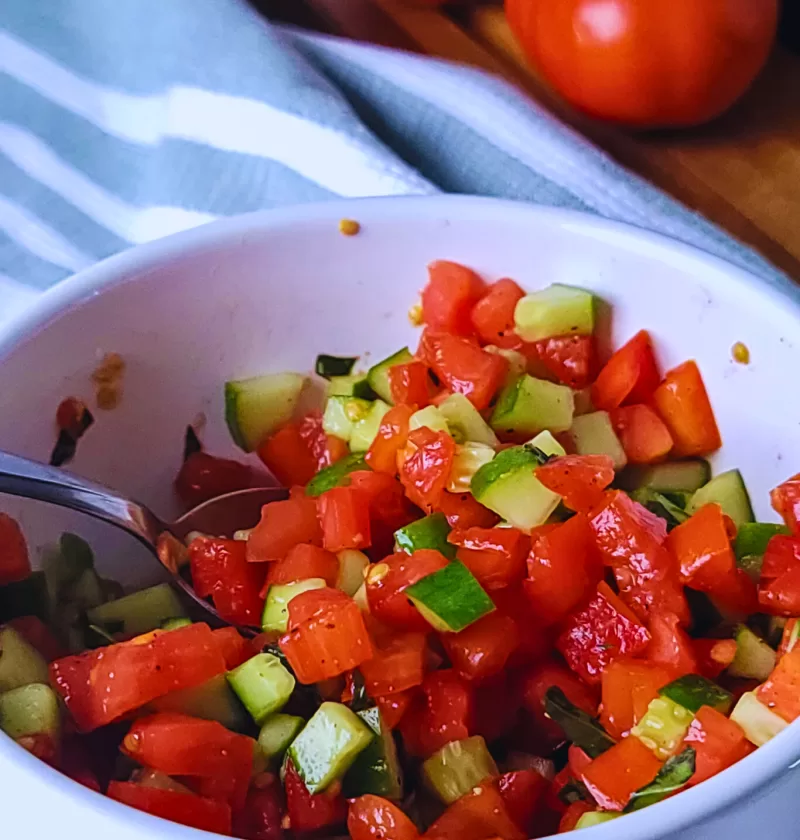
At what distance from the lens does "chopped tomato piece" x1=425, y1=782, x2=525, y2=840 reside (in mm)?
646

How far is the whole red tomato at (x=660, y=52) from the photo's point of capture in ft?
3.87

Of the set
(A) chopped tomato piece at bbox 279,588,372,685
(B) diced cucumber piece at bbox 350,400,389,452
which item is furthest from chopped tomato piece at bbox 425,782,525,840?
(B) diced cucumber piece at bbox 350,400,389,452

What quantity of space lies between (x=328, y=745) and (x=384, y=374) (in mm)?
335

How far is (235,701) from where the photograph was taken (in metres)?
0.75

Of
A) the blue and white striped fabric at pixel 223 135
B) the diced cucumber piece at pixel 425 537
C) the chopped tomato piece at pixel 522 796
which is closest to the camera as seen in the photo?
the chopped tomato piece at pixel 522 796

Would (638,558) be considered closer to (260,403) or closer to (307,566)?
(307,566)

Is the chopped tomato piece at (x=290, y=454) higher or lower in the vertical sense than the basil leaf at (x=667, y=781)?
lower

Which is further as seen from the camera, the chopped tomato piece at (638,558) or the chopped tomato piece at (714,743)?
the chopped tomato piece at (638,558)

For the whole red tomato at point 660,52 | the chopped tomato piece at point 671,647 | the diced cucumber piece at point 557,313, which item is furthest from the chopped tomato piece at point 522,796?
the whole red tomato at point 660,52

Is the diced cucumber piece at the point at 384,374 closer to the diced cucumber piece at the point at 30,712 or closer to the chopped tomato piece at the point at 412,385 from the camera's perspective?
the chopped tomato piece at the point at 412,385

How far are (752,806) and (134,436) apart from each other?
574mm

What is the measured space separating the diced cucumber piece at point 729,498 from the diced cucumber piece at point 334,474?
26 centimetres

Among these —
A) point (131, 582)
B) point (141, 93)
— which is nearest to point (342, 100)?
point (141, 93)

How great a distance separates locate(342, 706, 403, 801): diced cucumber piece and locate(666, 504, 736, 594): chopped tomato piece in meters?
0.24
